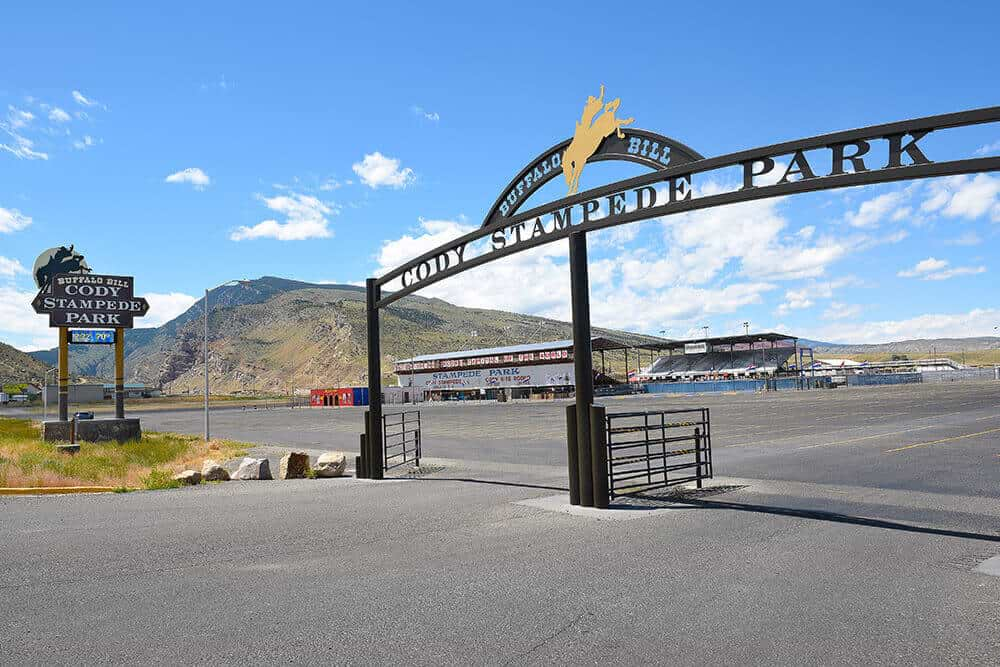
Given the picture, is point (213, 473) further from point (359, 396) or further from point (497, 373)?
point (497, 373)

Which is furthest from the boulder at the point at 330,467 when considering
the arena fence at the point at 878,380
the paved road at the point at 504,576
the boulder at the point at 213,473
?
the arena fence at the point at 878,380

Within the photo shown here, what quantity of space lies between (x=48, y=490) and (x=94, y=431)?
1506 centimetres

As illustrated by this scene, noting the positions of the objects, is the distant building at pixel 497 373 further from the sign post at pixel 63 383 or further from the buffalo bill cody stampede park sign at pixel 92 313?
the sign post at pixel 63 383

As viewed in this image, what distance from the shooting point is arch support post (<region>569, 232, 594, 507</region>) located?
10.8 metres

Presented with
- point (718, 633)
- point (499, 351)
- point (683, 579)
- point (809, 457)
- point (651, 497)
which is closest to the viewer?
point (718, 633)

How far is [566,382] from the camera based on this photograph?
88500 mm

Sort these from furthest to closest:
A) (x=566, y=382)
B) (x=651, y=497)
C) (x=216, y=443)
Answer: (x=566, y=382), (x=216, y=443), (x=651, y=497)

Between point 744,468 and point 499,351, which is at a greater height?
point 499,351

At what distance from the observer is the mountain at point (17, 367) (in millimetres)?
175875

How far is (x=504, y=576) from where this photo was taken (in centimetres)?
703

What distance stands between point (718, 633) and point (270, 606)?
357 cm

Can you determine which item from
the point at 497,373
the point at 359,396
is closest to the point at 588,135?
the point at 359,396

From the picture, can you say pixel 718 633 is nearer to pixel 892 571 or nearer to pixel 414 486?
pixel 892 571

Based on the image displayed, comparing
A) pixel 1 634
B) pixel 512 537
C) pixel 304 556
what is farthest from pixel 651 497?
pixel 1 634
